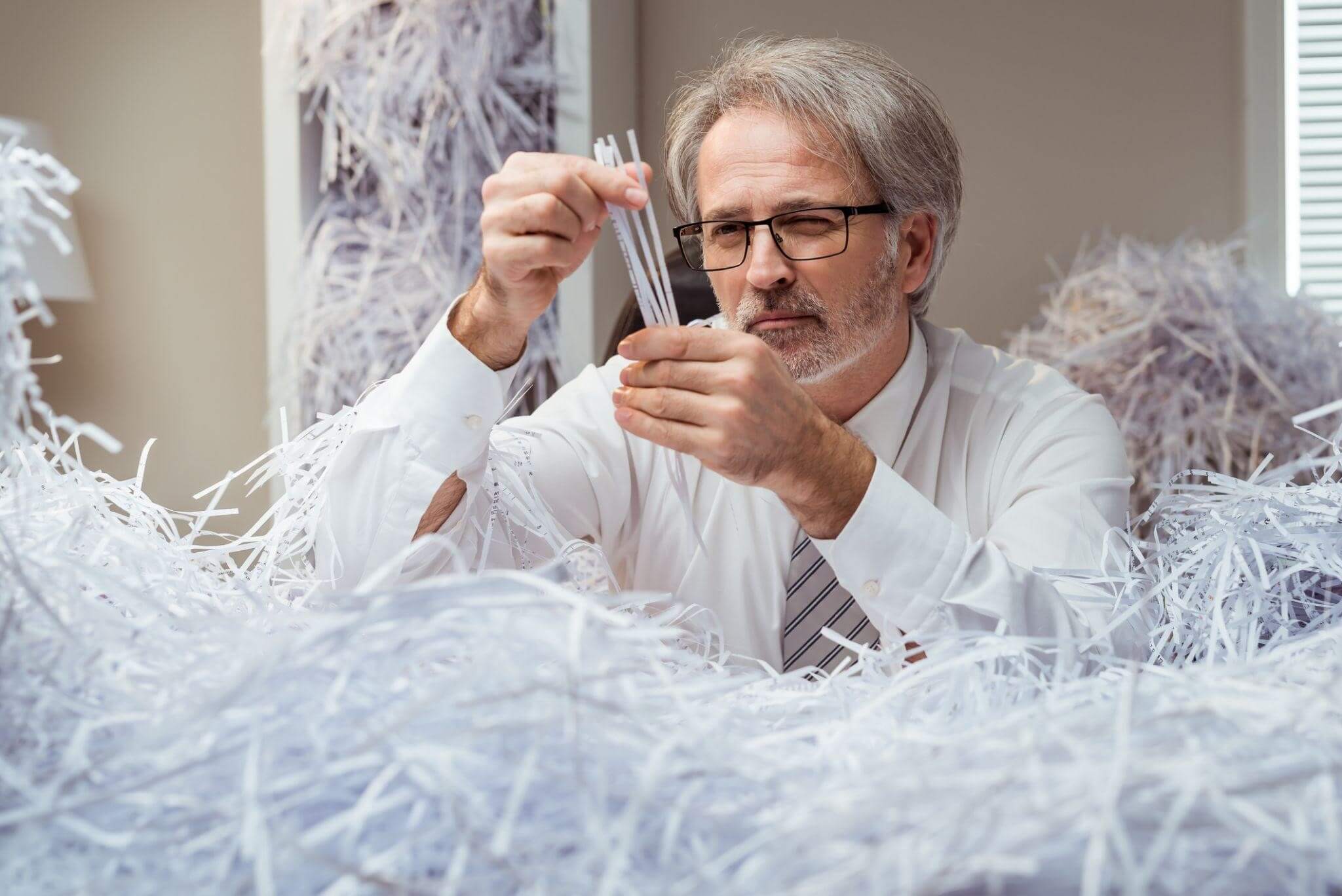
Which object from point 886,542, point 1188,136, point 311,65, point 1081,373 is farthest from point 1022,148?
point 886,542

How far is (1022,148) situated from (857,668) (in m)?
2.02

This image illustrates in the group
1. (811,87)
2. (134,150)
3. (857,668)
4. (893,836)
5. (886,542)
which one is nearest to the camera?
(893,836)

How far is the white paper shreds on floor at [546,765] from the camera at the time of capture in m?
0.39

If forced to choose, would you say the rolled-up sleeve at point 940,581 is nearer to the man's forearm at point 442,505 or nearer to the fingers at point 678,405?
the fingers at point 678,405

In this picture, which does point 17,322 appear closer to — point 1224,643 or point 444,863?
point 444,863

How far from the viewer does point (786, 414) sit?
0.88m

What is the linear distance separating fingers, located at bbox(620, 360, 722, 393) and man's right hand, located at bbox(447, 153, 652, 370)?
0.37 feet

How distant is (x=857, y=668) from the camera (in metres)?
0.68

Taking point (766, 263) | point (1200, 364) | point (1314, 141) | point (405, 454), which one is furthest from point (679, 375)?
point (1314, 141)

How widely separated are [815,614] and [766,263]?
380 millimetres

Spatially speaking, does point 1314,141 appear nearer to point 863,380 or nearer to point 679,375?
point 863,380

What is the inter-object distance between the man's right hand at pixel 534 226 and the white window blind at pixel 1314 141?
6.64 feet

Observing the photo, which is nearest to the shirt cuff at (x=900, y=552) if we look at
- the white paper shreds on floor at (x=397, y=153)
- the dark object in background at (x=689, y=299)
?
the dark object in background at (x=689, y=299)

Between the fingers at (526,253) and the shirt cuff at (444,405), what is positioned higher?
the fingers at (526,253)
